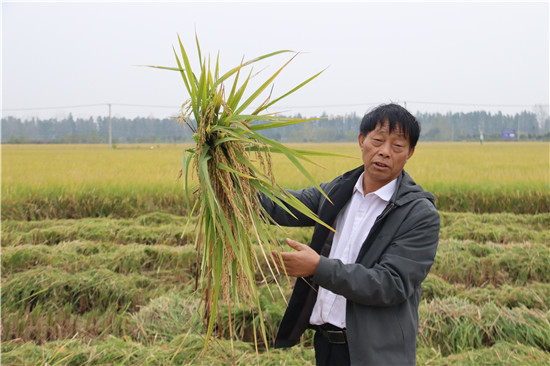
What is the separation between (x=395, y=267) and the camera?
4.70ft

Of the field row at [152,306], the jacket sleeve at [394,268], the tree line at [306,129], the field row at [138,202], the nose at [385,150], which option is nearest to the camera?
Answer: the jacket sleeve at [394,268]

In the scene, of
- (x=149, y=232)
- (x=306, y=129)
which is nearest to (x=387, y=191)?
(x=149, y=232)

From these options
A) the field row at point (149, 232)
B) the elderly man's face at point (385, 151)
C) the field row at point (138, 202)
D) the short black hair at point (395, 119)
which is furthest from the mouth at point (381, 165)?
the field row at point (138, 202)

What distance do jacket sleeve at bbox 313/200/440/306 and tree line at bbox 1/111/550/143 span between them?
46.8 ft

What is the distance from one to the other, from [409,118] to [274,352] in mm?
1654

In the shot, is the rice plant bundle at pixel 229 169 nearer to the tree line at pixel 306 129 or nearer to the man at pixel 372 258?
the man at pixel 372 258

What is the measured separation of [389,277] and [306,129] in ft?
48.5

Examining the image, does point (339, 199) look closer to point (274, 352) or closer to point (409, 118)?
point (409, 118)

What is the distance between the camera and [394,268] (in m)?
1.44

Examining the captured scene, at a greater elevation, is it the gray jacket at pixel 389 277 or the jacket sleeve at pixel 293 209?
the jacket sleeve at pixel 293 209

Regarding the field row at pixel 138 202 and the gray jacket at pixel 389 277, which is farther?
the field row at pixel 138 202

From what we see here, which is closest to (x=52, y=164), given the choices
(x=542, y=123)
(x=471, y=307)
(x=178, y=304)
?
(x=178, y=304)

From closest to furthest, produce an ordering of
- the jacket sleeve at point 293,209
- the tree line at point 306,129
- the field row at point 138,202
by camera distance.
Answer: the jacket sleeve at point 293,209 < the field row at point 138,202 < the tree line at point 306,129

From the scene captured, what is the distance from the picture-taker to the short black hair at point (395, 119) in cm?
153
